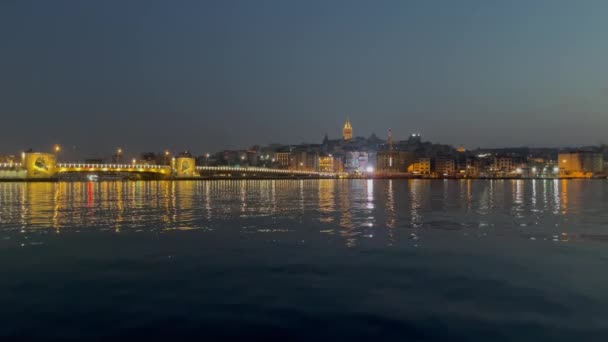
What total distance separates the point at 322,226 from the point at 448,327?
14.1 metres

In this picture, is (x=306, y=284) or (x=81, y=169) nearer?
(x=306, y=284)

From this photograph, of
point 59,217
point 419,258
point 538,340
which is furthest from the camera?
point 59,217

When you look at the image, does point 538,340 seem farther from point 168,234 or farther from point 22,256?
point 168,234

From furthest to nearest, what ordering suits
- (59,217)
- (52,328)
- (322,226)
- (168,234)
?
(59,217) < (322,226) < (168,234) < (52,328)

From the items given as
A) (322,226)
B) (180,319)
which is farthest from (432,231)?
(180,319)

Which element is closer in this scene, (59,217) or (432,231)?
(432,231)

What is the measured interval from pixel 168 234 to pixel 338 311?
39.4ft

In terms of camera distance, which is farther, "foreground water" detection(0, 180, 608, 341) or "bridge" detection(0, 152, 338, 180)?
"bridge" detection(0, 152, 338, 180)

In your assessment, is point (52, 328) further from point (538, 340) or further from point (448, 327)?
point (538, 340)

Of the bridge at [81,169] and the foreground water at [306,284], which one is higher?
the bridge at [81,169]

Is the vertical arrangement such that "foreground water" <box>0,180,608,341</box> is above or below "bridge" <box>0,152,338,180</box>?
below

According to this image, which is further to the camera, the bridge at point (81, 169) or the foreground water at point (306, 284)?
the bridge at point (81, 169)

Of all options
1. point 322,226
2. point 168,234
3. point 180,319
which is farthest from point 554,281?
point 168,234

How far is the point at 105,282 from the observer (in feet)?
35.2
